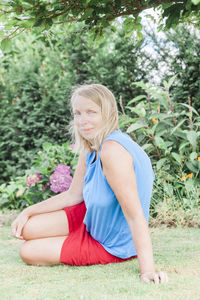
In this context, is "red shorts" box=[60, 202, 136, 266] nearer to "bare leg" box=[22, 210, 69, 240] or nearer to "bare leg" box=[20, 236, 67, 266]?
"bare leg" box=[20, 236, 67, 266]

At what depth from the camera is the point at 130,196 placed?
215 centimetres

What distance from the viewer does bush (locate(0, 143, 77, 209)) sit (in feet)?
14.4

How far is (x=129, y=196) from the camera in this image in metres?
2.15

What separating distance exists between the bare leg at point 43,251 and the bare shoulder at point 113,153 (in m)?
0.74

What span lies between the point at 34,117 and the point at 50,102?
0.35 meters

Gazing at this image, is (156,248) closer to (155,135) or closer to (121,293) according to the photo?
(121,293)

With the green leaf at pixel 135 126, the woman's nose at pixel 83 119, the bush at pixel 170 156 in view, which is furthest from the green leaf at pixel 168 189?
the woman's nose at pixel 83 119

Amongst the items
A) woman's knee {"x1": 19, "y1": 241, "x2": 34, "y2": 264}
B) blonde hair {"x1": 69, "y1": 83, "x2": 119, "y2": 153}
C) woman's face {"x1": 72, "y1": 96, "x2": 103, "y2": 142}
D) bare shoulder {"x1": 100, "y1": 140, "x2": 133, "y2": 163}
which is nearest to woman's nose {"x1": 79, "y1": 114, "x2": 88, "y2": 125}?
woman's face {"x1": 72, "y1": 96, "x2": 103, "y2": 142}

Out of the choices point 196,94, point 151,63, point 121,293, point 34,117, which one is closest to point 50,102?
point 34,117

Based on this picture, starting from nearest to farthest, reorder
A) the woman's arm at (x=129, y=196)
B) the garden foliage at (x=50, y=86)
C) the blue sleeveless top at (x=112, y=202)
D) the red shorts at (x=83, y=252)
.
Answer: the woman's arm at (x=129, y=196) < the blue sleeveless top at (x=112, y=202) < the red shorts at (x=83, y=252) < the garden foliage at (x=50, y=86)

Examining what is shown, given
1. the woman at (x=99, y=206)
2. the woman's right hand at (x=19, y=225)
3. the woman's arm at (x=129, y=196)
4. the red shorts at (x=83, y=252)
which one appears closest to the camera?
the woman's arm at (x=129, y=196)

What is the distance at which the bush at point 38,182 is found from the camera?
4.39m

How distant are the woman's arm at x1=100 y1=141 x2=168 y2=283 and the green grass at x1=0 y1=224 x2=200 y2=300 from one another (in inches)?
4.4

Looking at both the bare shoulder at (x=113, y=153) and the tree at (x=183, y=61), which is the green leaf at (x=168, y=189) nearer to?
the tree at (x=183, y=61)
